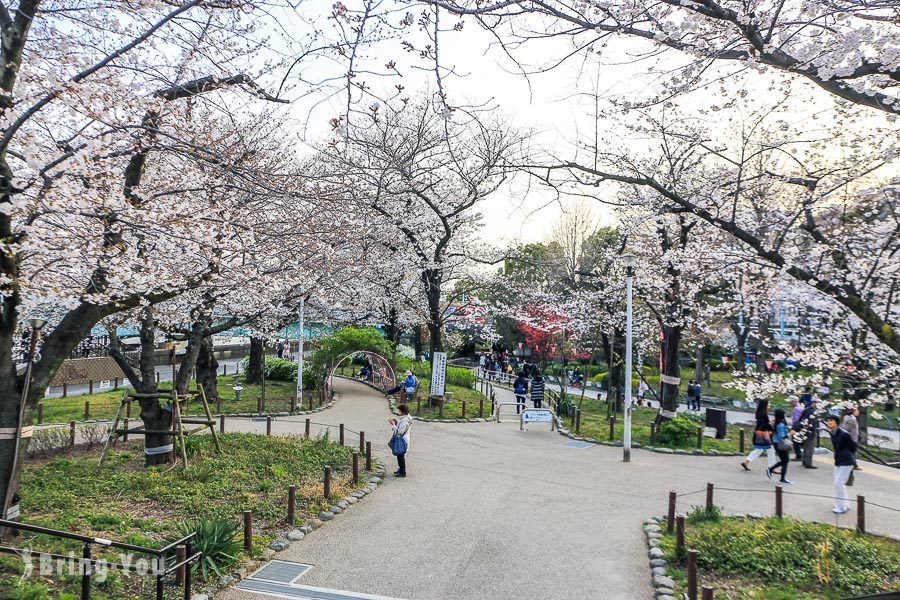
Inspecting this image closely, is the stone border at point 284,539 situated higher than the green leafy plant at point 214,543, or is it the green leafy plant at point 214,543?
the green leafy plant at point 214,543

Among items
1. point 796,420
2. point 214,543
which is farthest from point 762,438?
point 214,543

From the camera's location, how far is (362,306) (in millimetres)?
28672

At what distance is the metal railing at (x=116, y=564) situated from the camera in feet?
16.5

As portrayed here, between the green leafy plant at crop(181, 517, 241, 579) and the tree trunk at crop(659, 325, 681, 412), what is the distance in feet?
43.5

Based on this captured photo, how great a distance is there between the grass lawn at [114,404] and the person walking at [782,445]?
14.3m

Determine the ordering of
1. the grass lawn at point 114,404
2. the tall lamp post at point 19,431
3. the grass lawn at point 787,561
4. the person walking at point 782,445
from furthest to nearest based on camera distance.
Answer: the grass lawn at point 114,404 < the person walking at point 782,445 < the tall lamp post at point 19,431 < the grass lawn at point 787,561

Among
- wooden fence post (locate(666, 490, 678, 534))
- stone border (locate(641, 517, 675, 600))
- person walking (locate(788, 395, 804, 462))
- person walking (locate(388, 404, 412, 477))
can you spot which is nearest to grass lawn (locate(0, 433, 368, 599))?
person walking (locate(388, 404, 412, 477))

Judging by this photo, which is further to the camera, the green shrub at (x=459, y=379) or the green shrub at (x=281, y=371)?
the green shrub at (x=459, y=379)

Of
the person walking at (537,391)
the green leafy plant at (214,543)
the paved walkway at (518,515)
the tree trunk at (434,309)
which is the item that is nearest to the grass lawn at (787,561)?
Result: the paved walkway at (518,515)

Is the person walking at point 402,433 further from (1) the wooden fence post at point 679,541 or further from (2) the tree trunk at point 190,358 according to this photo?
(1) the wooden fence post at point 679,541

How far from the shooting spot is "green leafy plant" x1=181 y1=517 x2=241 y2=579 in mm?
6688

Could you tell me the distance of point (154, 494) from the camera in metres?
9.20

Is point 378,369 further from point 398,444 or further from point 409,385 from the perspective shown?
point 398,444

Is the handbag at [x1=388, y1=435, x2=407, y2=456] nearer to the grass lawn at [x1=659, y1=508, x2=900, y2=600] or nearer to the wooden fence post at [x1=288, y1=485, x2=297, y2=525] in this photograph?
the wooden fence post at [x1=288, y1=485, x2=297, y2=525]
